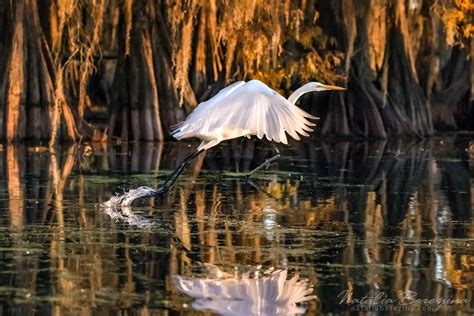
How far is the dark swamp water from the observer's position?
7.74 meters

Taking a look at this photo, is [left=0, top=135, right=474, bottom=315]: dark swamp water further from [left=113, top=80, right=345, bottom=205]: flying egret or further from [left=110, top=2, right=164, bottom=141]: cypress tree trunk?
[left=110, top=2, right=164, bottom=141]: cypress tree trunk

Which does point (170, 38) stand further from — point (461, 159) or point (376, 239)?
point (376, 239)

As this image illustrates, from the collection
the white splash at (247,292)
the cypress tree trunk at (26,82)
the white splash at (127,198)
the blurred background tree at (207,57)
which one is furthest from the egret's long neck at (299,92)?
the cypress tree trunk at (26,82)

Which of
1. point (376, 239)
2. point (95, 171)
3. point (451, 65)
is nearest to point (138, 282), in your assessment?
point (376, 239)

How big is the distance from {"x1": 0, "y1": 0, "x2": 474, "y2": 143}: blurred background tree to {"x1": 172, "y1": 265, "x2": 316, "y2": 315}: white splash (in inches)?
533

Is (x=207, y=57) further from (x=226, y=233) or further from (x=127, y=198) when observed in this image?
(x=226, y=233)

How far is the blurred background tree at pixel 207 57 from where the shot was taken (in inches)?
865

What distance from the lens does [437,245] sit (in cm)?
1011

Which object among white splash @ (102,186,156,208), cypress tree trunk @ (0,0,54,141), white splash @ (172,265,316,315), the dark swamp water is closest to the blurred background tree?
cypress tree trunk @ (0,0,54,141)

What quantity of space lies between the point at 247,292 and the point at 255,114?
4.01m

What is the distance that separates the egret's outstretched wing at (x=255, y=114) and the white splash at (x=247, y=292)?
2989mm

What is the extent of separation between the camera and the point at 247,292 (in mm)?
7746

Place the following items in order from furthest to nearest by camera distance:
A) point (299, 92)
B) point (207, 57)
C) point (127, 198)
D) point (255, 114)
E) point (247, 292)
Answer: point (207, 57) → point (299, 92) → point (127, 198) → point (255, 114) → point (247, 292)

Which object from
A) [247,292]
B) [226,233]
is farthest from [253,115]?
[247,292]
